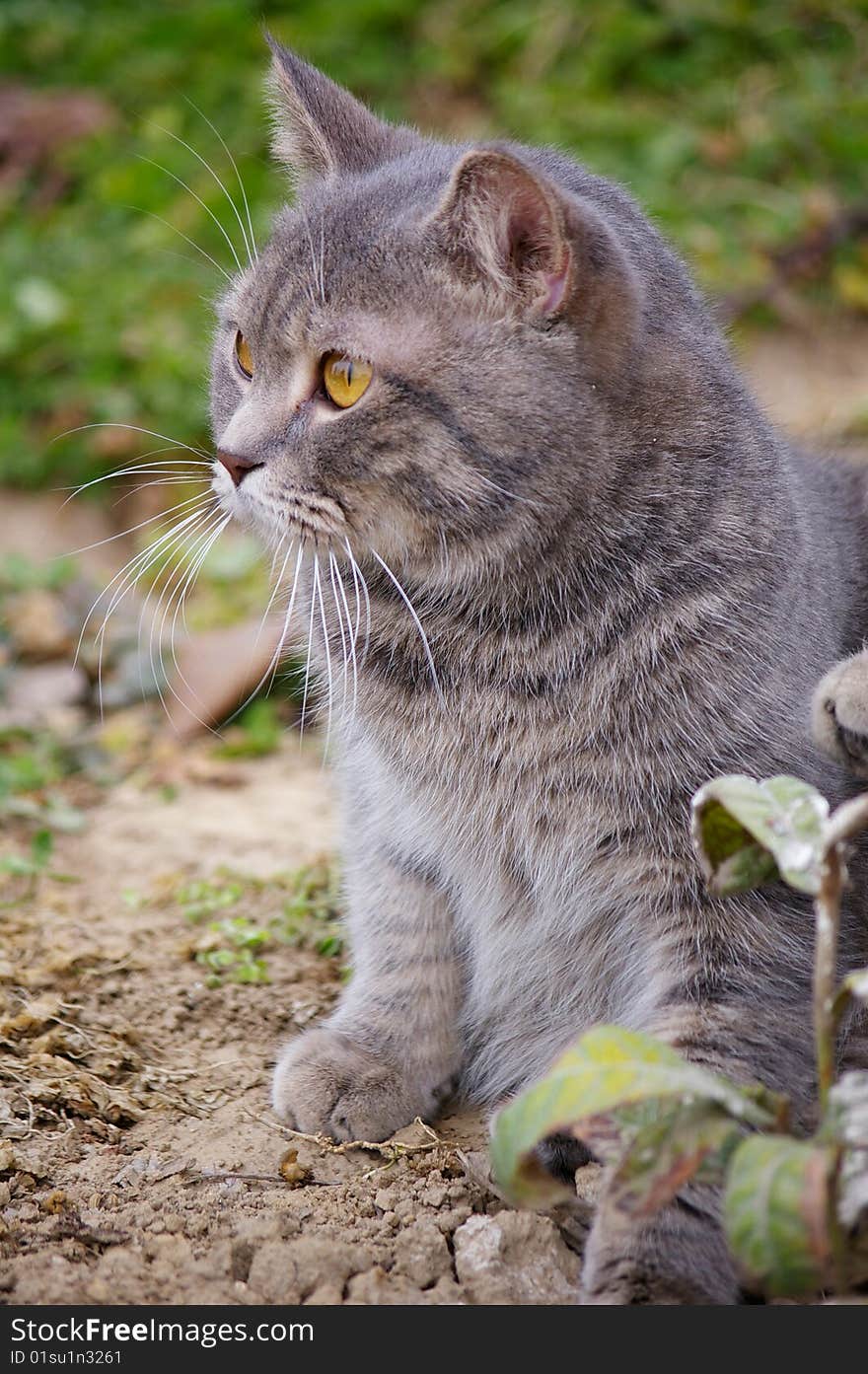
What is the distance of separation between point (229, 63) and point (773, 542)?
15.2 feet

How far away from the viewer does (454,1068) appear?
2439 millimetres

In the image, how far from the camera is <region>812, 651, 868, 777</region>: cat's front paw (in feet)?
6.04

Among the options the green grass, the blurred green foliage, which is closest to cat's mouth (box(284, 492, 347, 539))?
the green grass

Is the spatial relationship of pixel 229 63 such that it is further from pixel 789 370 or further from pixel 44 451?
pixel 789 370

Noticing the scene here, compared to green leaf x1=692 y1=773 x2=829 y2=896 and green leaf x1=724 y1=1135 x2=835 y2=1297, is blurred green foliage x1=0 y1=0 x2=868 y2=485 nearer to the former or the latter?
green leaf x1=692 y1=773 x2=829 y2=896

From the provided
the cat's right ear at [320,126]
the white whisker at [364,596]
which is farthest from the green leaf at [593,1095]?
the cat's right ear at [320,126]

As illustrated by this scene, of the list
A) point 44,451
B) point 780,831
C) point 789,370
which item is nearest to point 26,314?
point 44,451

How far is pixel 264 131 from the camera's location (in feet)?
18.6

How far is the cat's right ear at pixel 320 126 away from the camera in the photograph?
2.39 meters

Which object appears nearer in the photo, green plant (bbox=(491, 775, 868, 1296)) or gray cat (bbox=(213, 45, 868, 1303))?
green plant (bbox=(491, 775, 868, 1296))

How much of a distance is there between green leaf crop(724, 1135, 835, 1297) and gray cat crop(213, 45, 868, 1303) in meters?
0.43

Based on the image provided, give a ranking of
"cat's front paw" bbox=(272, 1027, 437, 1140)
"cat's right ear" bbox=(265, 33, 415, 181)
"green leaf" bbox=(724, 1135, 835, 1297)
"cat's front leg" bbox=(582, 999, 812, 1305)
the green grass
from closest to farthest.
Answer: "green leaf" bbox=(724, 1135, 835, 1297), "cat's front leg" bbox=(582, 999, 812, 1305), "cat's front paw" bbox=(272, 1027, 437, 1140), "cat's right ear" bbox=(265, 33, 415, 181), the green grass

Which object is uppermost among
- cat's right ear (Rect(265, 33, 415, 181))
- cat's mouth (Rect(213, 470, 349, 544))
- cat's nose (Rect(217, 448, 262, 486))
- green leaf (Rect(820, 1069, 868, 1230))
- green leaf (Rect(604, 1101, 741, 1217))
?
cat's right ear (Rect(265, 33, 415, 181))

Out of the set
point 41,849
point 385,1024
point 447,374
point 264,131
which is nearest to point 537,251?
point 447,374
